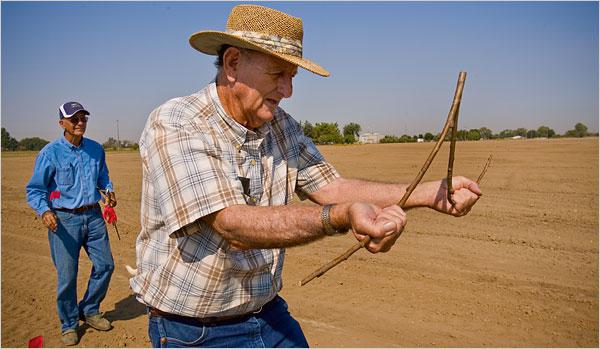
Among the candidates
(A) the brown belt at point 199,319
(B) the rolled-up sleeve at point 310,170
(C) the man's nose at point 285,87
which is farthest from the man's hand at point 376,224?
(B) the rolled-up sleeve at point 310,170

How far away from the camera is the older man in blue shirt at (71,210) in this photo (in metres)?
5.54

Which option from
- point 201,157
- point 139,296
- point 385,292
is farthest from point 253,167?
point 385,292

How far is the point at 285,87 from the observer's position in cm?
248

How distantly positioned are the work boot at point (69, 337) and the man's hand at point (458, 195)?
4.44m

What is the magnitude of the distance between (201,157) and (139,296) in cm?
88

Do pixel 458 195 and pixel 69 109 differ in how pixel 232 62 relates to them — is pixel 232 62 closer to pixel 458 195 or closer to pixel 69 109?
pixel 458 195

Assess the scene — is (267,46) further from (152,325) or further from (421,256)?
(421,256)

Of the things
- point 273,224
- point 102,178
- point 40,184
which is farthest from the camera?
point 102,178

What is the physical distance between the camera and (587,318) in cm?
563

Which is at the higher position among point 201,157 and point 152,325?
point 201,157

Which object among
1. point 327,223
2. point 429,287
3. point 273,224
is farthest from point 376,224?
point 429,287

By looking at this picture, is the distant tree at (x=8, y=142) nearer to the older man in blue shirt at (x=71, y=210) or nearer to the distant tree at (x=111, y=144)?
the distant tree at (x=111, y=144)

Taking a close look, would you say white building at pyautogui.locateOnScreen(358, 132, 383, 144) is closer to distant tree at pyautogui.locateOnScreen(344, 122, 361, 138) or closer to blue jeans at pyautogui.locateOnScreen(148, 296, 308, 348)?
distant tree at pyautogui.locateOnScreen(344, 122, 361, 138)

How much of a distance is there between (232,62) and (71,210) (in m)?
3.88
